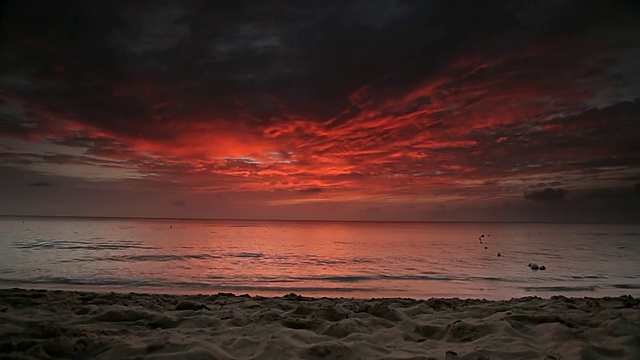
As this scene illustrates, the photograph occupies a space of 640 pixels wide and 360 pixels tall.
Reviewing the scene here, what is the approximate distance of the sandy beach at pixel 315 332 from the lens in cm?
368

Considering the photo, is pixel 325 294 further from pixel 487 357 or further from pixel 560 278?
pixel 560 278

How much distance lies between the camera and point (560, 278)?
52.2 ft

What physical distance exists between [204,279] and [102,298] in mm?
7569

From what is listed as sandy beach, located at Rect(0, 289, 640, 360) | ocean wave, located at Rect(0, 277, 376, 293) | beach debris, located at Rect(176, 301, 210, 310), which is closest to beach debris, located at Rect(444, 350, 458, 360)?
sandy beach, located at Rect(0, 289, 640, 360)

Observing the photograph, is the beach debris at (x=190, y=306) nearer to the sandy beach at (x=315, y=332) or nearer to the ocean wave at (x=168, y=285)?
the sandy beach at (x=315, y=332)

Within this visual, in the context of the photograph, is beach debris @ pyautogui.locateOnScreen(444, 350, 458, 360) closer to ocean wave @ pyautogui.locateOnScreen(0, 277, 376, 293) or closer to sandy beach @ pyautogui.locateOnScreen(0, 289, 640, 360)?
sandy beach @ pyautogui.locateOnScreen(0, 289, 640, 360)

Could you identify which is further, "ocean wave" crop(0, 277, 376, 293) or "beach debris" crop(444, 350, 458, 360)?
"ocean wave" crop(0, 277, 376, 293)

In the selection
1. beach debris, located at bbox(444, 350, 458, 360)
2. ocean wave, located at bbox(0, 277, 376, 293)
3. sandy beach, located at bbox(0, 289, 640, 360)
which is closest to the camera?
beach debris, located at bbox(444, 350, 458, 360)

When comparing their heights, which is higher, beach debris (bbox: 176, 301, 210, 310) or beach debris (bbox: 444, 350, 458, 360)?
beach debris (bbox: 444, 350, 458, 360)

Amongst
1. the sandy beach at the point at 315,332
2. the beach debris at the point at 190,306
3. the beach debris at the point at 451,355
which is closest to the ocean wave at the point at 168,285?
the beach debris at the point at 190,306

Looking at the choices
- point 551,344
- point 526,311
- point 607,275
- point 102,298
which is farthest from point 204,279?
point 607,275

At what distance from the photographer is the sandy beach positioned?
3.68 meters

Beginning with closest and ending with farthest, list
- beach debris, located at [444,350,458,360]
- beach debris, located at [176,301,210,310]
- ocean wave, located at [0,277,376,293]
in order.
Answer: beach debris, located at [444,350,458,360] < beach debris, located at [176,301,210,310] < ocean wave, located at [0,277,376,293]

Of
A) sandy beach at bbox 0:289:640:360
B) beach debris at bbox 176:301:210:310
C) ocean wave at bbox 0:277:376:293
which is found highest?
sandy beach at bbox 0:289:640:360
